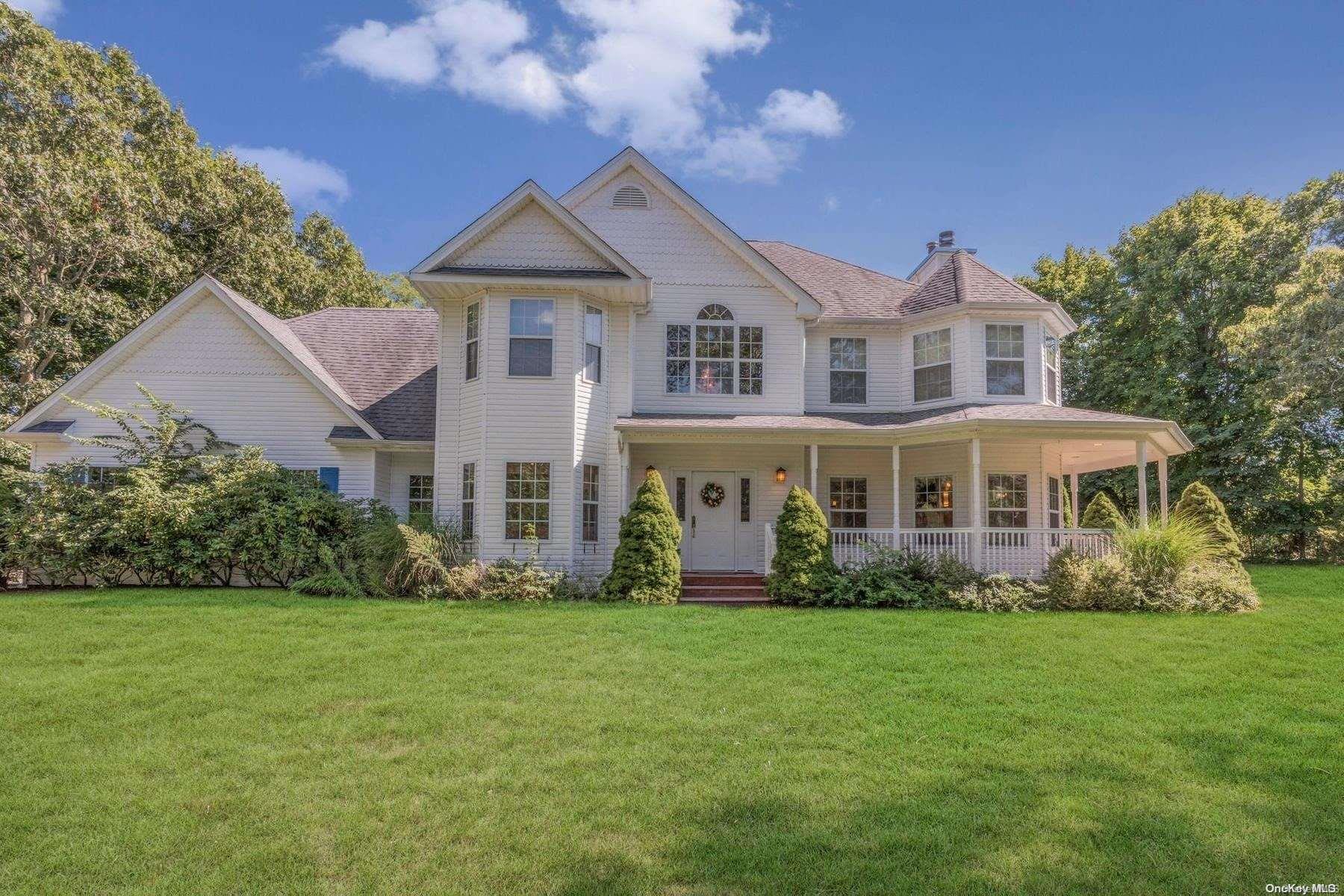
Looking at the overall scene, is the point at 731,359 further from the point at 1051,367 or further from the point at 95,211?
the point at 95,211

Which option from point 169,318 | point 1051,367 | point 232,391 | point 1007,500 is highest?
point 169,318

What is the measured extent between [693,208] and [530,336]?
474cm

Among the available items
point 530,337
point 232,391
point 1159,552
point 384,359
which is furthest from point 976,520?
point 232,391

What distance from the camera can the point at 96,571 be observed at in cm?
1264

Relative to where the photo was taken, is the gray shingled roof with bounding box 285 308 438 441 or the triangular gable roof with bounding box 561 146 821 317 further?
the gray shingled roof with bounding box 285 308 438 441

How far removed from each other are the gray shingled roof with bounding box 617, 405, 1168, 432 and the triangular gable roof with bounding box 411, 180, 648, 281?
2812 millimetres

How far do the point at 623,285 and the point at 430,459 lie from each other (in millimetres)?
5714

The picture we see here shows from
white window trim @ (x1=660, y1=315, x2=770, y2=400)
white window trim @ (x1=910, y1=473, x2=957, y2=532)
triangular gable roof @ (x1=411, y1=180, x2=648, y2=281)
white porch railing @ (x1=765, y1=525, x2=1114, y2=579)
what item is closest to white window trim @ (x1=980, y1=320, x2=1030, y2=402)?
white window trim @ (x1=910, y1=473, x2=957, y2=532)

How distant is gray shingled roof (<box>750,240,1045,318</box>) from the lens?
15273 millimetres

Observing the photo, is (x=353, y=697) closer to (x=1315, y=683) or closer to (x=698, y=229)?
(x=1315, y=683)

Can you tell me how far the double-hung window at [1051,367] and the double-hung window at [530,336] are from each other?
406 inches

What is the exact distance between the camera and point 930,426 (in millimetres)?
12883

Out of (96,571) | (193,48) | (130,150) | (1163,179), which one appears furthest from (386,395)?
(1163,179)

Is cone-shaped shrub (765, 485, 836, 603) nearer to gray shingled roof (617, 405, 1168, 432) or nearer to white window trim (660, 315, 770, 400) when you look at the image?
gray shingled roof (617, 405, 1168, 432)
